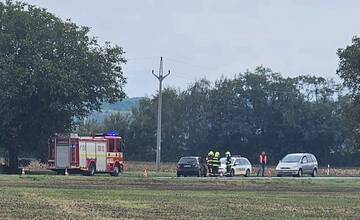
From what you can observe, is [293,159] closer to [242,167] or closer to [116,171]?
[242,167]

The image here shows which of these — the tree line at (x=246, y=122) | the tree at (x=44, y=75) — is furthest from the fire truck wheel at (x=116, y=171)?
the tree line at (x=246, y=122)

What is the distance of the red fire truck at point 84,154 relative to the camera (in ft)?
199

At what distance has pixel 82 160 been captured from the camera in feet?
199

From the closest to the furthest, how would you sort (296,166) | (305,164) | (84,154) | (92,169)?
(84,154) < (92,169) < (296,166) < (305,164)

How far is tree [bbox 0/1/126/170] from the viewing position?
62.6 m

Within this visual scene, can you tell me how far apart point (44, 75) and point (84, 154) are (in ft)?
20.2

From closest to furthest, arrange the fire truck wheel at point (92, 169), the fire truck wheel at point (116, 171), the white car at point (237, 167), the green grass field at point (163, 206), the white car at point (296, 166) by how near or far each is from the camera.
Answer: the green grass field at point (163, 206)
the fire truck wheel at point (92, 169)
the fire truck wheel at point (116, 171)
the white car at point (237, 167)
the white car at point (296, 166)

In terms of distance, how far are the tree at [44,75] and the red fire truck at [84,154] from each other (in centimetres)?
293

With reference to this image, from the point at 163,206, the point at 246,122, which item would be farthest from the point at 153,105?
the point at 163,206

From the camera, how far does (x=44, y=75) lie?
62.6 meters

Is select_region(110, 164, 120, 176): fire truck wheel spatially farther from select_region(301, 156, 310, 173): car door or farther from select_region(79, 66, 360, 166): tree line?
select_region(79, 66, 360, 166): tree line

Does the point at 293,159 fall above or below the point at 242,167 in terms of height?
above

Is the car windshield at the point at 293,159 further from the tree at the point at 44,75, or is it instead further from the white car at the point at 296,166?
the tree at the point at 44,75

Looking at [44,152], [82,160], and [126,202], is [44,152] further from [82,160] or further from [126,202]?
[126,202]
